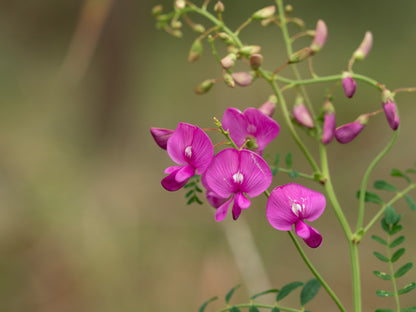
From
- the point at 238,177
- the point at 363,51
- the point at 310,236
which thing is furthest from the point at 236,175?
the point at 363,51

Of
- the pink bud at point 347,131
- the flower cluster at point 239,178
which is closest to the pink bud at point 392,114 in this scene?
the pink bud at point 347,131

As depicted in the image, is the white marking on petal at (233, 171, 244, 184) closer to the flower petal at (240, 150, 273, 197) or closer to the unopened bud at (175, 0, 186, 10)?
the flower petal at (240, 150, 273, 197)

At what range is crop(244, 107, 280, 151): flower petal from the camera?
0.68 metres

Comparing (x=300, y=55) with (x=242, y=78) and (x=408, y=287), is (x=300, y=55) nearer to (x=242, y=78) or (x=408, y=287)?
(x=242, y=78)

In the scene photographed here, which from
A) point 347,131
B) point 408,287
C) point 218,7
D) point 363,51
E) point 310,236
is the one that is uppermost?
point 218,7

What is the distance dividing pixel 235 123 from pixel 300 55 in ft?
0.47

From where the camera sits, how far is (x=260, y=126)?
0.69m

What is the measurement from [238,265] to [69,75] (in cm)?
190

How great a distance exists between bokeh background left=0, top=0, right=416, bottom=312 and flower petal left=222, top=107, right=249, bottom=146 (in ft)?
4.48

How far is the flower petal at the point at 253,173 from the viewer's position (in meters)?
0.62

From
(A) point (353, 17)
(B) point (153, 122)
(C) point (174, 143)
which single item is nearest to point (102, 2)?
(C) point (174, 143)

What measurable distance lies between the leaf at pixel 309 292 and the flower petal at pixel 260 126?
0.23 metres

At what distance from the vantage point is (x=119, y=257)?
7.97ft

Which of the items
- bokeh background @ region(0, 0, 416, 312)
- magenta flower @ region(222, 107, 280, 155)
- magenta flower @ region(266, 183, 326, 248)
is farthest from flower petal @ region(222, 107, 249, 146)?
bokeh background @ region(0, 0, 416, 312)
